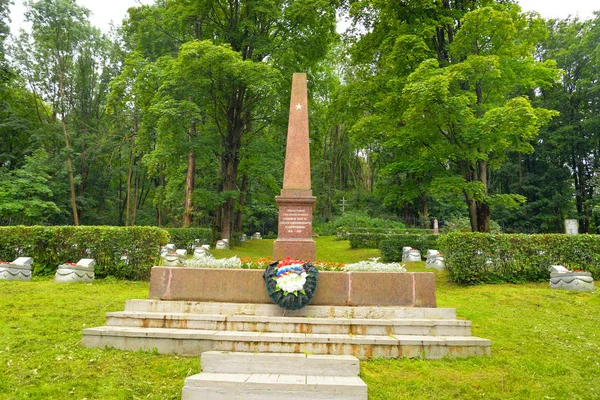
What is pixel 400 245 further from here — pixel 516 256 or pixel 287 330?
pixel 287 330

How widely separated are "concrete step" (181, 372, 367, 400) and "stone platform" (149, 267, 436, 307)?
76.5 inches

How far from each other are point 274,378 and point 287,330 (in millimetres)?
1168

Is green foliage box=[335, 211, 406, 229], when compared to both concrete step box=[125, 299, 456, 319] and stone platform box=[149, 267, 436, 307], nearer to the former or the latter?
stone platform box=[149, 267, 436, 307]

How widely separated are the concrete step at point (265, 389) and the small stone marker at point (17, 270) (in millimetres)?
7883

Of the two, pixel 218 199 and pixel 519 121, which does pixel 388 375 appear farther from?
pixel 218 199

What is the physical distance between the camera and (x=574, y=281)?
29.8ft

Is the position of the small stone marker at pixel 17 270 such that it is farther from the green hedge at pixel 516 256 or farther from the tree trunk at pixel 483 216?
the tree trunk at pixel 483 216

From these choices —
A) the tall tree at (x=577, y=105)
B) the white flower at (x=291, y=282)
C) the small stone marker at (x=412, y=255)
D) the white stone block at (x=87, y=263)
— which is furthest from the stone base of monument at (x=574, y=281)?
the tall tree at (x=577, y=105)

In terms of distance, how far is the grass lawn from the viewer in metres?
4.11

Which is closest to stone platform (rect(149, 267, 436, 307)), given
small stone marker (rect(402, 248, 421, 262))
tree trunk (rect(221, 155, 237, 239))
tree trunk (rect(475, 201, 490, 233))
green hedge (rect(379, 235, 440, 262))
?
small stone marker (rect(402, 248, 421, 262))

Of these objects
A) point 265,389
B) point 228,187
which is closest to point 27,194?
point 228,187

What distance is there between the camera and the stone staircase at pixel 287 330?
197 inches

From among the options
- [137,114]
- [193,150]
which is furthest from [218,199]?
[137,114]

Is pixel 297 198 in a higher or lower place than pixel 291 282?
higher
